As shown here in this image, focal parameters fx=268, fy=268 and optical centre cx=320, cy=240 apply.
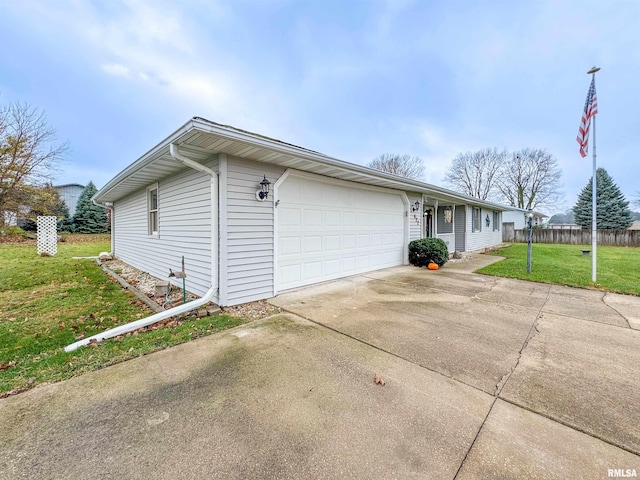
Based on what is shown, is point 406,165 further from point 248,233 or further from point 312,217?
point 248,233

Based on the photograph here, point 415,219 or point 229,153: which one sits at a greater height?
point 229,153

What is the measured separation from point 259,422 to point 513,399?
205 cm

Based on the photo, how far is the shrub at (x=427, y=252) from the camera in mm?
8742

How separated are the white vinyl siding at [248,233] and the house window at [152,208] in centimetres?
392

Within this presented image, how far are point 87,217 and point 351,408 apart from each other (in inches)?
1236

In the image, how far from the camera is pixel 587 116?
6.19m

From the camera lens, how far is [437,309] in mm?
4516

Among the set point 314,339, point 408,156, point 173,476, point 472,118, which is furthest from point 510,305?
point 408,156

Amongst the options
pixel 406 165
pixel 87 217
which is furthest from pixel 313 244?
pixel 87 217

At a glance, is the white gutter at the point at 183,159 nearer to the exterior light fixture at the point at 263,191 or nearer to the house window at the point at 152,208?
the exterior light fixture at the point at 263,191

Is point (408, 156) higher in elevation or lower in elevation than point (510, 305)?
higher

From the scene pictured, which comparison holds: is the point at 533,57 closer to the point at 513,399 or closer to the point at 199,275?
the point at 513,399

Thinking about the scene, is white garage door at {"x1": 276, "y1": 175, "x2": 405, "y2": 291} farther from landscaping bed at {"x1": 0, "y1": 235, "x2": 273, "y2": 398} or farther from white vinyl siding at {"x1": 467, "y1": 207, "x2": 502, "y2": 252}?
white vinyl siding at {"x1": 467, "y1": 207, "x2": 502, "y2": 252}

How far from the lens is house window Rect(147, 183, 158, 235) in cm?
732
